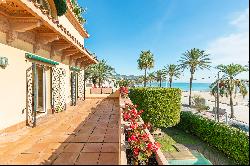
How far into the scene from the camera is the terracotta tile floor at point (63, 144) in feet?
18.5

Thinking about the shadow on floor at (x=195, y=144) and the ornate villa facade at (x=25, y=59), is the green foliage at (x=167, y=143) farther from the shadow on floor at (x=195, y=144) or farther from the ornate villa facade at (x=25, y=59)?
the ornate villa facade at (x=25, y=59)

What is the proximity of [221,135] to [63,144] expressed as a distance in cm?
1566

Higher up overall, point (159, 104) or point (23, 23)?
point (23, 23)

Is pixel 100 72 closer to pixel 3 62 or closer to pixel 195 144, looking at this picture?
pixel 195 144

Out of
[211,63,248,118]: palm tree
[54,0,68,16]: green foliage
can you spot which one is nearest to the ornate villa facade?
[54,0,68,16]: green foliage

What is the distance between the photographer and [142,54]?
6719cm

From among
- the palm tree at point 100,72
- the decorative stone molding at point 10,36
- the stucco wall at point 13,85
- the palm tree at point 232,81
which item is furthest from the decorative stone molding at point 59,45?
the palm tree at point 100,72

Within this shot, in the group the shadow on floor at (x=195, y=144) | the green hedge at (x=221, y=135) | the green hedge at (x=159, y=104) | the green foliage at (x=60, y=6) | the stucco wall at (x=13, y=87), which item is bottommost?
the shadow on floor at (x=195, y=144)

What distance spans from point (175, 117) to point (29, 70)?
17.2 meters

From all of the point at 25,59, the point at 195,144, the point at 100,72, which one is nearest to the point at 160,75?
the point at 100,72

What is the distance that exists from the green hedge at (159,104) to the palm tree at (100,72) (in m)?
38.8

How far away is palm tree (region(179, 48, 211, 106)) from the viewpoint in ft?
202

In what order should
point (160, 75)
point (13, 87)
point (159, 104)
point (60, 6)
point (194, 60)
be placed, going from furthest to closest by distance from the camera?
point (160, 75), point (194, 60), point (159, 104), point (60, 6), point (13, 87)

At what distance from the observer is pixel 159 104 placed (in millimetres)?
23750
